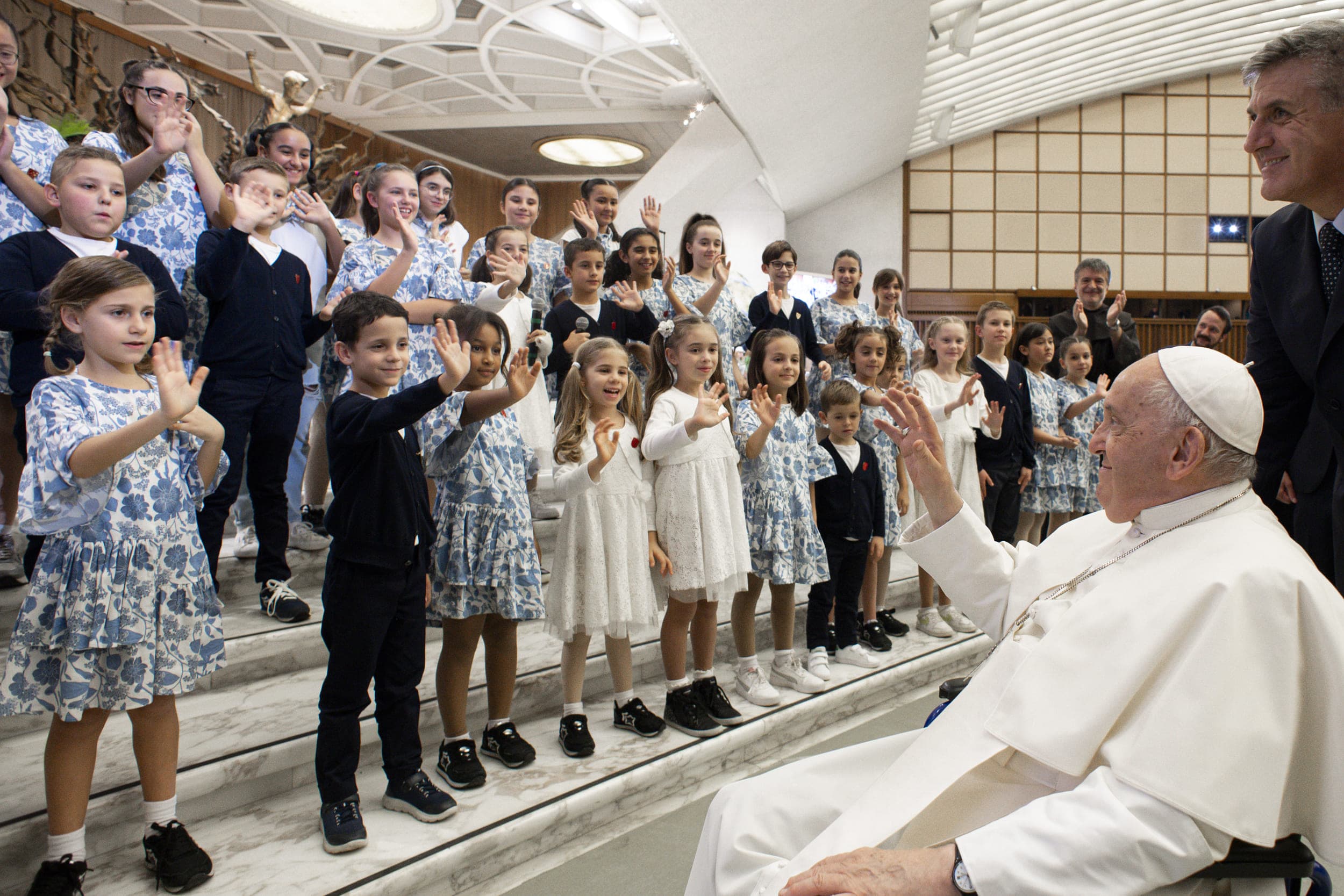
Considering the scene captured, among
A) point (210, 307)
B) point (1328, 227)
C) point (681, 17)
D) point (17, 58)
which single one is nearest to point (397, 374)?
point (210, 307)

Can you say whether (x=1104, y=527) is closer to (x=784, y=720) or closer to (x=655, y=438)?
(x=655, y=438)

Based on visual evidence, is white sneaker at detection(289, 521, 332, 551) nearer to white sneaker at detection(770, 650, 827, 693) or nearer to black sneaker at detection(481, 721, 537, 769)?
black sneaker at detection(481, 721, 537, 769)

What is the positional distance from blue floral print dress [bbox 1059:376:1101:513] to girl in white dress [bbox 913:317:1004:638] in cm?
73

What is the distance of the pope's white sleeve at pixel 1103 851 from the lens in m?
1.04

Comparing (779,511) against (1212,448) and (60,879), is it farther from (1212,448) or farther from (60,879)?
(60,879)

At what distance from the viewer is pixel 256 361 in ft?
9.57

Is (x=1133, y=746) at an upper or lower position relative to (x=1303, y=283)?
lower

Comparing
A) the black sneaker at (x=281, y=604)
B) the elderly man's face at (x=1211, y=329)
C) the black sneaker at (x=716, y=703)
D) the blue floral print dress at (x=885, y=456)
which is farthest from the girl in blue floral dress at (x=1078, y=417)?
the black sneaker at (x=281, y=604)

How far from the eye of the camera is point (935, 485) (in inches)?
62.6

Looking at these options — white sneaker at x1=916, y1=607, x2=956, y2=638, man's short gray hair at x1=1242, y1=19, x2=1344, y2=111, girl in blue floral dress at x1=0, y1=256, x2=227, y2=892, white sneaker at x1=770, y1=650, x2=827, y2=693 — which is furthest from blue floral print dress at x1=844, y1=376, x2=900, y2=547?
girl in blue floral dress at x1=0, y1=256, x2=227, y2=892

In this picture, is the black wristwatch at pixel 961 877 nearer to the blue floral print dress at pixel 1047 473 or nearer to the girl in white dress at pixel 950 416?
the girl in white dress at pixel 950 416

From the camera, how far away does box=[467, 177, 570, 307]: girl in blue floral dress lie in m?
4.29

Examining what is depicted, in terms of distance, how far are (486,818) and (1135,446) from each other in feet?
6.00

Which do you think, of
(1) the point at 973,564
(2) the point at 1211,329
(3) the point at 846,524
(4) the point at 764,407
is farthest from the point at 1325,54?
(2) the point at 1211,329
